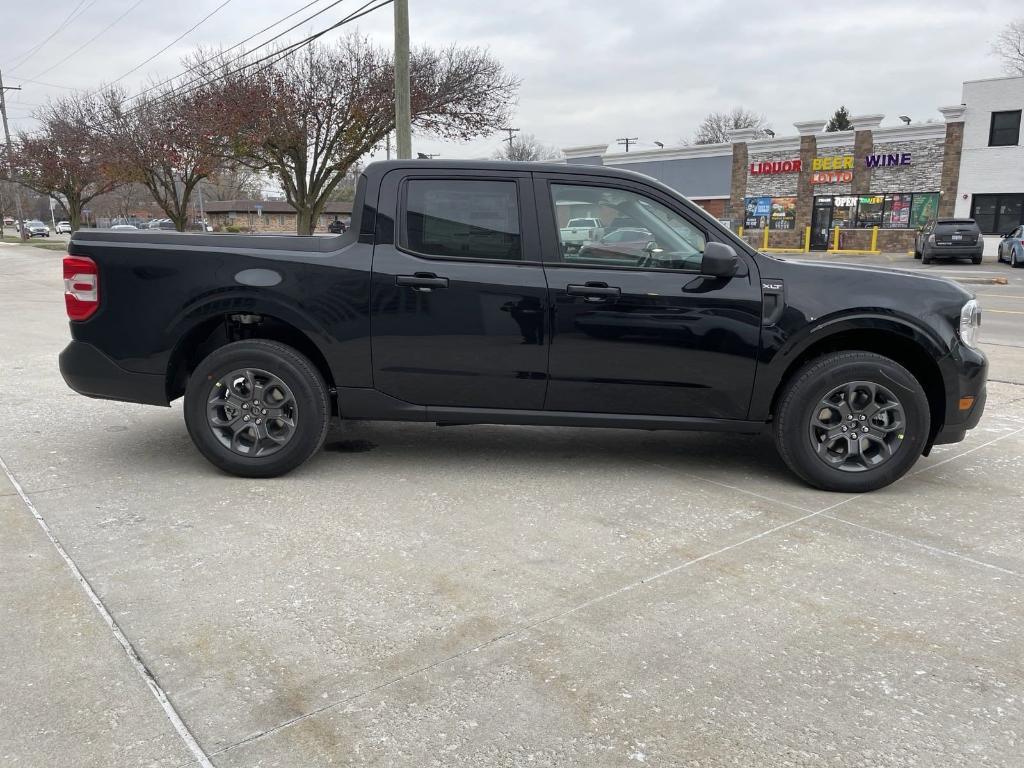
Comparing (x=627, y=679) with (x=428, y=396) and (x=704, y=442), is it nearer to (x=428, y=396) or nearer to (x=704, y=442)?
(x=428, y=396)

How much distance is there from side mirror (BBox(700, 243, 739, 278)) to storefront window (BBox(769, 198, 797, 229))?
3933 centimetres

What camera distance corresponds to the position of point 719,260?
4410 mm

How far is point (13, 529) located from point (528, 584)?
8.43ft

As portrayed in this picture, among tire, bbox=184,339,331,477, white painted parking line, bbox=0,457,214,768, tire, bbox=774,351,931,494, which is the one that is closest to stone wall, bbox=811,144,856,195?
tire, bbox=774,351,931,494

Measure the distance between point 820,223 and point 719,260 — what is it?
38894 mm

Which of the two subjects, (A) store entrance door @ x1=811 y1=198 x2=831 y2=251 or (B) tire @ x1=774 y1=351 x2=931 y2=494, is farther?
(A) store entrance door @ x1=811 y1=198 x2=831 y2=251

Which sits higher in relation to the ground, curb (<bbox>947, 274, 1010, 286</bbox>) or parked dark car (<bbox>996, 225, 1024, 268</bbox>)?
parked dark car (<bbox>996, 225, 1024, 268</bbox>)

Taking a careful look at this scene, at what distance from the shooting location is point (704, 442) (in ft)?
19.0

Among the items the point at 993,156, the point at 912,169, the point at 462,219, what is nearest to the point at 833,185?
the point at 912,169

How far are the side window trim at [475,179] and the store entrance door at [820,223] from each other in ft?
127

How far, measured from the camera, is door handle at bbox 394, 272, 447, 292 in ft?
15.2

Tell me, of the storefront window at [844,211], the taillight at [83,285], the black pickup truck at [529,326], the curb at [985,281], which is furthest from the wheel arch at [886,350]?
the storefront window at [844,211]

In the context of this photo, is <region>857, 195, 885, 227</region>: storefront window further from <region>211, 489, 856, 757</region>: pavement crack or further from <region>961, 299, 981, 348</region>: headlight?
<region>211, 489, 856, 757</region>: pavement crack

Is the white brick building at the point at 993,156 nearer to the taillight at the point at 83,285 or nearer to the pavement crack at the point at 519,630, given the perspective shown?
the pavement crack at the point at 519,630
